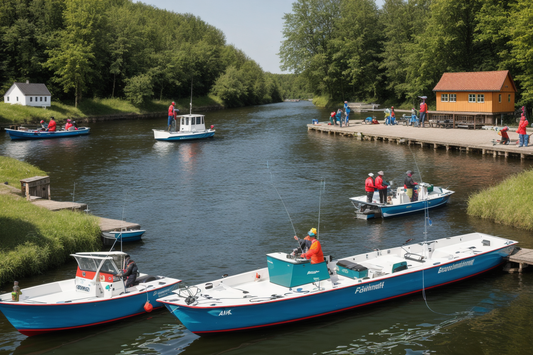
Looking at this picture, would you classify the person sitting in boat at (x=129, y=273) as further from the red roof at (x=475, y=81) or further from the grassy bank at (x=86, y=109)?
the grassy bank at (x=86, y=109)

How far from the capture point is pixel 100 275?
1608cm

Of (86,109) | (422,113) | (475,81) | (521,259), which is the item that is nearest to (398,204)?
(521,259)

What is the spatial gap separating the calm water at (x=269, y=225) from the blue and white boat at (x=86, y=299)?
0.42m

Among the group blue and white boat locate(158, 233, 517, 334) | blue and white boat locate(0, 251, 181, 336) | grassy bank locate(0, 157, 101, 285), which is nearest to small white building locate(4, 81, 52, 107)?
grassy bank locate(0, 157, 101, 285)

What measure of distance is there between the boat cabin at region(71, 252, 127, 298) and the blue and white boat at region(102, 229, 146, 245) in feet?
18.3

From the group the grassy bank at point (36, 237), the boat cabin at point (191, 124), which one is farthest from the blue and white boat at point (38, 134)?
the grassy bank at point (36, 237)

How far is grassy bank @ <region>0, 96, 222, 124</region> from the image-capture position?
7319cm

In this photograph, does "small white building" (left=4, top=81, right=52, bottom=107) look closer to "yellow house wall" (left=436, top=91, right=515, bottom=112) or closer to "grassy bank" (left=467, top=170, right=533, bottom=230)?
"yellow house wall" (left=436, top=91, right=515, bottom=112)

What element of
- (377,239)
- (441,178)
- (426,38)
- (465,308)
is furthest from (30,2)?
(465,308)

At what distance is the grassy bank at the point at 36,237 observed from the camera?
1852 centimetres

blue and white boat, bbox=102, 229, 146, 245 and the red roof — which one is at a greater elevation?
the red roof

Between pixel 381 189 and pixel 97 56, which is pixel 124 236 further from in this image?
pixel 97 56

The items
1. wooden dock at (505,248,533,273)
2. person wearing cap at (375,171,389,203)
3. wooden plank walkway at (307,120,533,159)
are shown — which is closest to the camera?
wooden dock at (505,248,533,273)

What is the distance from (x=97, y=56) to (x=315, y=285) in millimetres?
93624
